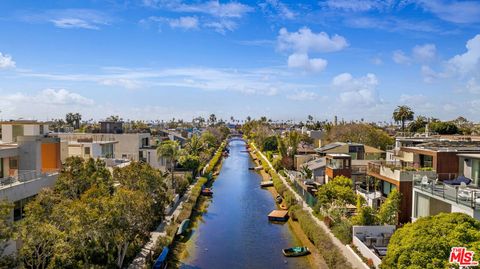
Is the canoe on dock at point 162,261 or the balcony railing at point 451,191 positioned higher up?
the balcony railing at point 451,191

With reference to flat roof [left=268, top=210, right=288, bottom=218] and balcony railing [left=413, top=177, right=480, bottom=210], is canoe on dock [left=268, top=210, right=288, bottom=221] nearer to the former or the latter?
flat roof [left=268, top=210, right=288, bottom=218]

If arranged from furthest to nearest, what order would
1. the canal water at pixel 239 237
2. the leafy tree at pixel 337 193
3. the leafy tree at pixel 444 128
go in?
the leafy tree at pixel 444 128, the leafy tree at pixel 337 193, the canal water at pixel 239 237

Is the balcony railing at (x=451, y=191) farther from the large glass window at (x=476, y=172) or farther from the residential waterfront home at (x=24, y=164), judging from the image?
the residential waterfront home at (x=24, y=164)

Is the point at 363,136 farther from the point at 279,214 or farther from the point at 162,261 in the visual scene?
the point at 162,261

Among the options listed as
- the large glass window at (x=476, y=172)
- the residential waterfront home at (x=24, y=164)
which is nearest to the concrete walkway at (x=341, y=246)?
the large glass window at (x=476, y=172)

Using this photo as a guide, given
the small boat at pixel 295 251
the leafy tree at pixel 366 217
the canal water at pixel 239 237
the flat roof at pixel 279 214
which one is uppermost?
the leafy tree at pixel 366 217

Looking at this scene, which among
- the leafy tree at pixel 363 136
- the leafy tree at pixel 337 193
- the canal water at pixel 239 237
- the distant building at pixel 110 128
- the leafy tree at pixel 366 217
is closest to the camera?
the leafy tree at pixel 366 217
